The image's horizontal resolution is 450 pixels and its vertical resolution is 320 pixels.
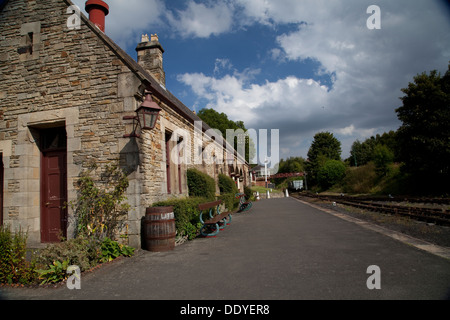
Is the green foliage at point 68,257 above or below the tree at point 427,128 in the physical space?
below

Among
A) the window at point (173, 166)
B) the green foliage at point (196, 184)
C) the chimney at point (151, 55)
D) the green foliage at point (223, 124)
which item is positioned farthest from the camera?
the green foliage at point (223, 124)

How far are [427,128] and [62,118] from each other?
20712 mm

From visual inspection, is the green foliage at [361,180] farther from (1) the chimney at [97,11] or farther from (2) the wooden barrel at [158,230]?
(1) the chimney at [97,11]

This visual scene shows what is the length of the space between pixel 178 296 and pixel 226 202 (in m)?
8.97

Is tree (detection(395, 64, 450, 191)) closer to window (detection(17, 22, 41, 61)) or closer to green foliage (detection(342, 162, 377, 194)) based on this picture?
green foliage (detection(342, 162, 377, 194))

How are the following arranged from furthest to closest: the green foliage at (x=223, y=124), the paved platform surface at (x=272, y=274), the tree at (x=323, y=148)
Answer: the tree at (x=323, y=148) → the green foliage at (x=223, y=124) → the paved platform surface at (x=272, y=274)

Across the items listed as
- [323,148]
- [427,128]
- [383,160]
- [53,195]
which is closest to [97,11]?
[53,195]

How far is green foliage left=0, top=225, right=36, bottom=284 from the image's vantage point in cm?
393

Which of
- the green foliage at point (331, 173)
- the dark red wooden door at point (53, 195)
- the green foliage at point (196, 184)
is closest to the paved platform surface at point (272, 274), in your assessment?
the dark red wooden door at point (53, 195)

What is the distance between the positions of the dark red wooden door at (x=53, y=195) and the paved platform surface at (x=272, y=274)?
2903mm

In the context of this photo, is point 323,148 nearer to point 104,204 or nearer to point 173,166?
point 173,166

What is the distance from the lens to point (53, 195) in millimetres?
6695

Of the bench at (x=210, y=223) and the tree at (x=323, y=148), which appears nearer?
the bench at (x=210, y=223)

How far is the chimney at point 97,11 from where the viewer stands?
27.7ft
